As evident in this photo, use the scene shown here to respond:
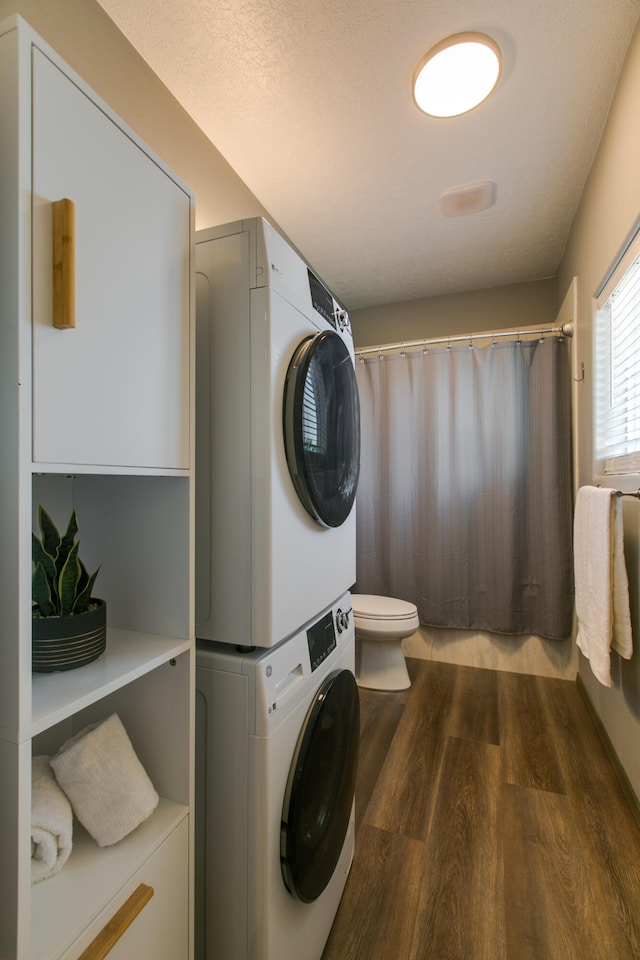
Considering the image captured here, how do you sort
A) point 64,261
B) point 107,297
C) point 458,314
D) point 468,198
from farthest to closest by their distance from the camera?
point 458,314 → point 468,198 → point 107,297 → point 64,261

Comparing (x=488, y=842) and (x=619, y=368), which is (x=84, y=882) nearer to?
(x=488, y=842)

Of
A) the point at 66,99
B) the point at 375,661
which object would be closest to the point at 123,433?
the point at 66,99

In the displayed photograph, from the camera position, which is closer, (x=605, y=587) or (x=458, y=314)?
(x=605, y=587)

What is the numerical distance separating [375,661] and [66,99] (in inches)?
102

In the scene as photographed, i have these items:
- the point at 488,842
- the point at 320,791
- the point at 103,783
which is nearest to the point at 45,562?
the point at 103,783

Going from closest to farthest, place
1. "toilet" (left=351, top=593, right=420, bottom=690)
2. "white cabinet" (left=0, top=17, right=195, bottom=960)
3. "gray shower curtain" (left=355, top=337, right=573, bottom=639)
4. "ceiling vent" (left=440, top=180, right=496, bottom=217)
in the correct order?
"white cabinet" (left=0, top=17, right=195, bottom=960) → "ceiling vent" (left=440, top=180, right=496, bottom=217) → "toilet" (left=351, top=593, right=420, bottom=690) → "gray shower curtain" (left=355, top=337, right=573, bottom=639)

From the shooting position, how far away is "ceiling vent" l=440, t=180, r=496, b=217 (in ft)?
6.29

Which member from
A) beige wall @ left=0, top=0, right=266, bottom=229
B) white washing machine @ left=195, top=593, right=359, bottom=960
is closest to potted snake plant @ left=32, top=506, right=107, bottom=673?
white washing machine @ left=195, top=593, right=359, bottom=960

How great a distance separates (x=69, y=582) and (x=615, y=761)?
2.12 m

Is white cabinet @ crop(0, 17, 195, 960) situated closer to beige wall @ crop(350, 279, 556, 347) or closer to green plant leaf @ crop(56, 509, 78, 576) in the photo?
green plant leaf @ crop(56, 509, 78, 576)

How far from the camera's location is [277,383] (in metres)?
0.89

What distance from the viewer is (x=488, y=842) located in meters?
1.42

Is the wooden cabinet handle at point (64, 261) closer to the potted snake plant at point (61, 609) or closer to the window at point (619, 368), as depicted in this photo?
the potted snake plant at point (61, 609)

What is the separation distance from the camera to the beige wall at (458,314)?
2.81 meters
